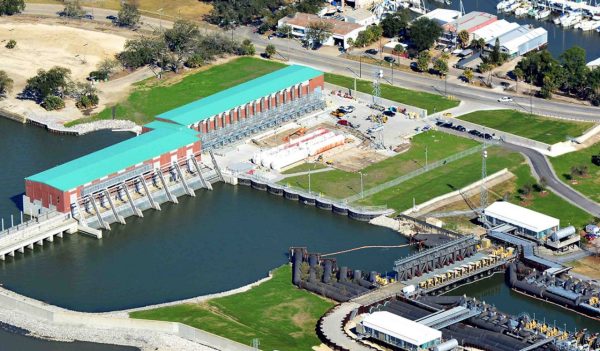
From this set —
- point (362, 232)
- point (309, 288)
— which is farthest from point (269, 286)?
point (362, 232)

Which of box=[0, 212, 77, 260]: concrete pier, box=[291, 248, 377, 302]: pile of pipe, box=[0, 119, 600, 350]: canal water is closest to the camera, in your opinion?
box=[291, 248, 377, 302]: pile of pipe

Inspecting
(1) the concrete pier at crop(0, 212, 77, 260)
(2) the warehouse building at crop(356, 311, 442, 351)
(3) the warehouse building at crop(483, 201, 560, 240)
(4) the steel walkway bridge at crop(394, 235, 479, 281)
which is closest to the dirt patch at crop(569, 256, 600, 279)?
(3) the warehouse building at crop(483, 201, 560, 240)

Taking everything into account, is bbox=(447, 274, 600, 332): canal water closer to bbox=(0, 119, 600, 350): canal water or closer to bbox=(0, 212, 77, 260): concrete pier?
bbox=(0, 119, 600, 350): canal water

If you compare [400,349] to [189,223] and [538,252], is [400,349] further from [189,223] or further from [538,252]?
[189,223]

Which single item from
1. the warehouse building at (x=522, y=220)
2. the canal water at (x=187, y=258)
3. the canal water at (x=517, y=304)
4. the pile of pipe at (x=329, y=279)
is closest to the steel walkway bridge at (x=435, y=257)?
the pile of pipe at (x=329, y=279)

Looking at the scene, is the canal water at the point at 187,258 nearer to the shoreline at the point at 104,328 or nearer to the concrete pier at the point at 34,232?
the concrete pier at the point at 34,232

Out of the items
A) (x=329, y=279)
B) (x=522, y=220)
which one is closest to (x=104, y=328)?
(x=329, y=279)

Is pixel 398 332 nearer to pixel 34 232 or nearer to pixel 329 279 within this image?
pixel 329 279
